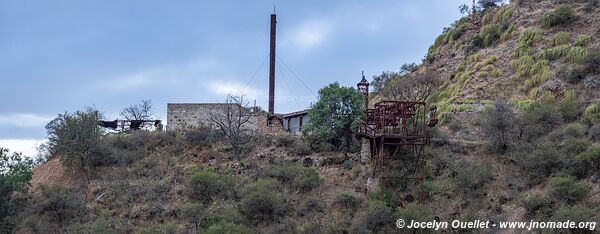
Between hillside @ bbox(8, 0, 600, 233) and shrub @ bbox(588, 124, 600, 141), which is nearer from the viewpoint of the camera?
hillside @ bbox(8, 0, 600, 233)

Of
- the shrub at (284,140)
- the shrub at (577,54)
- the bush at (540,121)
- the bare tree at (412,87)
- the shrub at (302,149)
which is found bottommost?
the shrub at (302,149)

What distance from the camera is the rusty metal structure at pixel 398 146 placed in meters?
28.9

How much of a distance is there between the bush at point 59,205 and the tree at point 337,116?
11940 mm

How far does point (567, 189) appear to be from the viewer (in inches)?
949

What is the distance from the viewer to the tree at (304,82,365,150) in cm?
3509

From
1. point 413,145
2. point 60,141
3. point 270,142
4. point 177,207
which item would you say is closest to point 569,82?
point 413,145

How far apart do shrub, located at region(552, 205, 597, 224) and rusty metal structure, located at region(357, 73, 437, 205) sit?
6414mm

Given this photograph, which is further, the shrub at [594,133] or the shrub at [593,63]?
the shrub at [593,63]

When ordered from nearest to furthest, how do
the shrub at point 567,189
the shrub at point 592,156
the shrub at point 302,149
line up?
the shrub at point 567,189, the shrub at point 592,156, the shrub at point 302,149

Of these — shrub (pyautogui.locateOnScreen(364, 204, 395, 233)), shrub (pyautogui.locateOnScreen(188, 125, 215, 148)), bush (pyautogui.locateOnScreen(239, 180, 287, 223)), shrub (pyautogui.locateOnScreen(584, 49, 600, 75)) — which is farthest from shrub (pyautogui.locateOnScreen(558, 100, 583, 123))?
shrub (pyautogui.locateOnScreen(188, 125, 215, 148))

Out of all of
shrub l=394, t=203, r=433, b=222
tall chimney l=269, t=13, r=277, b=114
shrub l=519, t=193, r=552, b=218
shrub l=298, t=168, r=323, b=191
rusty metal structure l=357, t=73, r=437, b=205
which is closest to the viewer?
shrub l=519, t=193, r=552, b=218

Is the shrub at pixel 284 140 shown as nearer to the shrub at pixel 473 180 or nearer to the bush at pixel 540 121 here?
the shrub at pixel 473 180

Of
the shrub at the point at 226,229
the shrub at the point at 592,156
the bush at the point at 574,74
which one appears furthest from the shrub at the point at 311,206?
the bush at the point at 574,74

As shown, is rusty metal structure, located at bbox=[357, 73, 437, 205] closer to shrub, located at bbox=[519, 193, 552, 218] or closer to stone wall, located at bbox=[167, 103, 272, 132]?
shrub, located at bbox=[519, 193, 552, 218]
